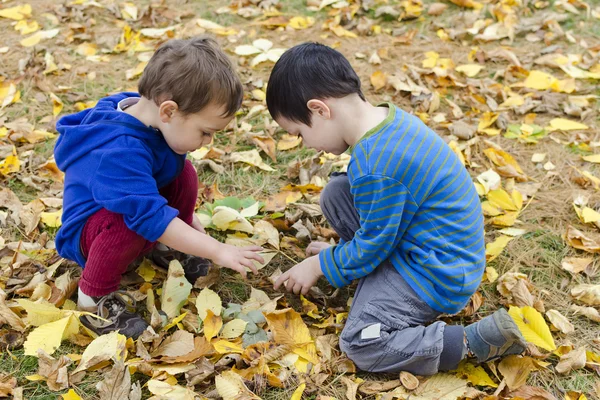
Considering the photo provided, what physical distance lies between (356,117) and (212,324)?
32.1 inches

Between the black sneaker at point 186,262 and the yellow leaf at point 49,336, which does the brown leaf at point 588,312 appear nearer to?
the black sneaker at point 186,262

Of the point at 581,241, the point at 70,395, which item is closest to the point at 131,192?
the point at 70,395

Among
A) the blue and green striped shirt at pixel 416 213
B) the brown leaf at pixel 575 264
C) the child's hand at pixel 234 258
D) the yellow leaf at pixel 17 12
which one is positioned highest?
the blue and green striped shirt at pixel 416 213

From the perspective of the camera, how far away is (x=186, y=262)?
7.38 ft

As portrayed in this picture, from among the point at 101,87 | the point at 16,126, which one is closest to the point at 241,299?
the point at 16,126

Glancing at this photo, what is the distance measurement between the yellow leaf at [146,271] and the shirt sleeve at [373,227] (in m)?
0.68

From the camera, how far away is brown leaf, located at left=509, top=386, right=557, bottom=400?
1.71 meters

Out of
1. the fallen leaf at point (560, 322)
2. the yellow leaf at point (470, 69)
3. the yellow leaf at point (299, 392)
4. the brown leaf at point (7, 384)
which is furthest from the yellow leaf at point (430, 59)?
the brown leaf at point (7, 384)

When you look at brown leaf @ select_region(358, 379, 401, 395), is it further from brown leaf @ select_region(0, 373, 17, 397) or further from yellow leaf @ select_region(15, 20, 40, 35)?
yellow leaf @ select_region(15, 20, 40, 35)

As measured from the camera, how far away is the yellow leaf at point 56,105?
3152mm

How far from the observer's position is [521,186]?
8.89 feet

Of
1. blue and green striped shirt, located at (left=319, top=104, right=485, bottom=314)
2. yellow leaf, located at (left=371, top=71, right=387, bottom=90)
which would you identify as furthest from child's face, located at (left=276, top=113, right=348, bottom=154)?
yellow leaf, located at (left=371, top=71, right=387, bottom=90)

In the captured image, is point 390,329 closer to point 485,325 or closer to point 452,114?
point 485,325

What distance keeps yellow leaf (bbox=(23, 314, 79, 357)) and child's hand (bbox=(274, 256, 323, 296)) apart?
0.70 metres
